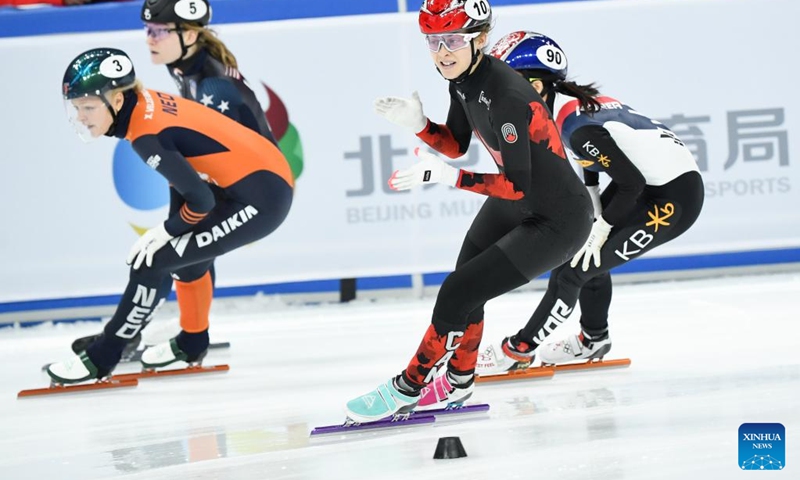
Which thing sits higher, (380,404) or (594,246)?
(594,246)

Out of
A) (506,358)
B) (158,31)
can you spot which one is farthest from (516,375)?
(158,31)

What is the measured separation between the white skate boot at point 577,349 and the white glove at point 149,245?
168cm

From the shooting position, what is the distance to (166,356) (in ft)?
17.5

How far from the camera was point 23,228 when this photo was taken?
23.0ft

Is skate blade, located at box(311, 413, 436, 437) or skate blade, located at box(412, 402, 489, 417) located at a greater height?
skate blade, located at box(311, 413, 436, 437)

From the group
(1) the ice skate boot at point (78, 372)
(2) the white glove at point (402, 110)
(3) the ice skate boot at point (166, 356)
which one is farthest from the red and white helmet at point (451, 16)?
(3) the ice skate boot at point (166, 356)

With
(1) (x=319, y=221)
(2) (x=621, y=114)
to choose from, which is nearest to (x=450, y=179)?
(2) (x=621, y=114)

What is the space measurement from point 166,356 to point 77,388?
20.5 inches

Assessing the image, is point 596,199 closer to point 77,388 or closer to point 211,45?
point 211,45

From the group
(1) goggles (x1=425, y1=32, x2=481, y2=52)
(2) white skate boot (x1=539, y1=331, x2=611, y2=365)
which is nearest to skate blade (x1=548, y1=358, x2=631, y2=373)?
(2) white skate boot (x1=539, y1=331, x2=611, y2=365)

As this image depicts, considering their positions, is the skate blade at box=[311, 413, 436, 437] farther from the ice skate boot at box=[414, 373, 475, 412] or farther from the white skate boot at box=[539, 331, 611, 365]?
the white skate boot at box=[539, 331, 611, 365]

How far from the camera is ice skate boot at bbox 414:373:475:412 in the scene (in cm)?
393

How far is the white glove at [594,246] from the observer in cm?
446

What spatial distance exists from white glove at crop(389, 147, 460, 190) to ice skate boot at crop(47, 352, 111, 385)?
2.03 metres
